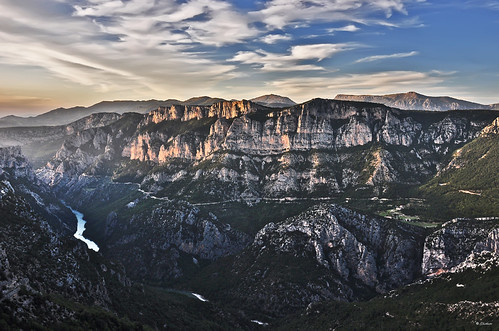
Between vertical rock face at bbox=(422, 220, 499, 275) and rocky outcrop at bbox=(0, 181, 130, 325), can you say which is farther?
vertical rock face at bbox=(422, 220, 499, 275)

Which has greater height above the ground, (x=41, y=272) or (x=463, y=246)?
(x=41, y=272)

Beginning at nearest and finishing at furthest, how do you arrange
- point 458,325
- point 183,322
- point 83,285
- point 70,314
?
point 70,314 → point 458,325 → point 83,285 → point 183,322

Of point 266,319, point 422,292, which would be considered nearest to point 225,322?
point 266,319

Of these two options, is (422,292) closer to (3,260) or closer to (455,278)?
(455,278)

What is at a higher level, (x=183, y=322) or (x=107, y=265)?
(x=107, y=265)

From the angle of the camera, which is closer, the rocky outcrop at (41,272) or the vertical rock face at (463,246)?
the rocky outcrop at (41,272)

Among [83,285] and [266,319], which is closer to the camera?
[83,285]

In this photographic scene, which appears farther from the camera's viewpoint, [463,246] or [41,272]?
[463,246]

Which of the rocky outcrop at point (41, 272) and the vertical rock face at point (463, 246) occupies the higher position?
the rocky outcrop at point (41, 272)

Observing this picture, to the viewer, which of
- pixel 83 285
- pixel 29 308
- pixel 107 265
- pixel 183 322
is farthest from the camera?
pixel 107 265

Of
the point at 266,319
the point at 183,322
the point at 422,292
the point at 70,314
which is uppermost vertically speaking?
the point at 70,314

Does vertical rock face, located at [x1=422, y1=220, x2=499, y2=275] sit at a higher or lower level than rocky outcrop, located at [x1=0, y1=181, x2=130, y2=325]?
lower
